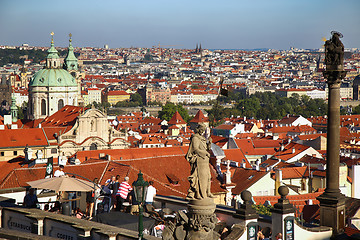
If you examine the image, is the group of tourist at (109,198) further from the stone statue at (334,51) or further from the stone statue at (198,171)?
the stone statue at (334,51)

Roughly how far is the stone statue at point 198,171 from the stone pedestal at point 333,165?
195 inches

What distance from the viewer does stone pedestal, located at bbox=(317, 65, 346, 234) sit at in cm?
1277

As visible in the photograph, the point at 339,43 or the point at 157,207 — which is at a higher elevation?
the point at 339,43

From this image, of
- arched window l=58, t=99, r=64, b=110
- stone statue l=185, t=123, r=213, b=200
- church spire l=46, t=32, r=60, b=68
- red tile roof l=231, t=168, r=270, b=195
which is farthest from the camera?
church spire l=46, t=32, r=60, b=68

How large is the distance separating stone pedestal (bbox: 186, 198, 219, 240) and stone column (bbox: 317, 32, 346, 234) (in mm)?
4833

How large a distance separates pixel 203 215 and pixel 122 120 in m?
78.2

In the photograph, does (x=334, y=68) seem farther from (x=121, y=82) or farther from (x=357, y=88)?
(x=121, y=82)

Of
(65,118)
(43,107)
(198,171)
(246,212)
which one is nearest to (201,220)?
(198,171)

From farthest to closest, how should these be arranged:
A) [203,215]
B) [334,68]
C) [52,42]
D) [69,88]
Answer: [52,42]
[69,88]
[334,68]
[203,215]

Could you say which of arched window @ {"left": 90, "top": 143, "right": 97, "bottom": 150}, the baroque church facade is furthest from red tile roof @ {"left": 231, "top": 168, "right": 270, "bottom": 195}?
the baroque church facade

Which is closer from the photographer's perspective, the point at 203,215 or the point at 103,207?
the point at 203,215

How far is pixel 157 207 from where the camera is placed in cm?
1193

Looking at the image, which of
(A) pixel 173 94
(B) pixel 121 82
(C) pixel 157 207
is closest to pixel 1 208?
(C) pixel 157 207

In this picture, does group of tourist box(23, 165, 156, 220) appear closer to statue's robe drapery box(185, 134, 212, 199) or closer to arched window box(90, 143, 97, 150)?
statue's robe drapery box(185, 134, 212, 199)
